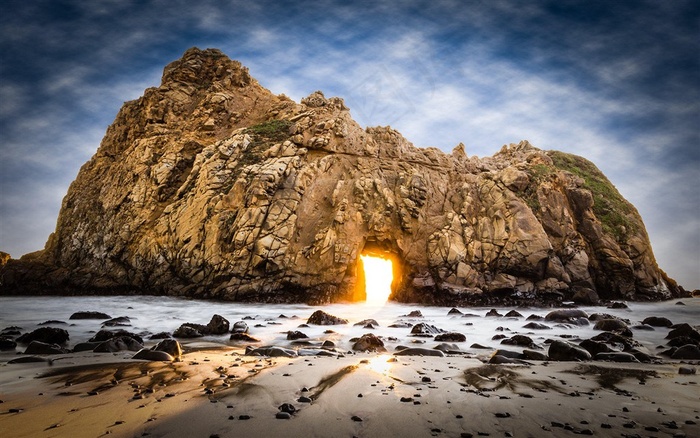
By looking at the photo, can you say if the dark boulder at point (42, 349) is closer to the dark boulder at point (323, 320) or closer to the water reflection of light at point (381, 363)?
the water reflection of light at point (381, 363)

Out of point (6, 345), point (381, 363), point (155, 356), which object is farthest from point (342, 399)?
point (6, 345)

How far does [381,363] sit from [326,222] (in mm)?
16969

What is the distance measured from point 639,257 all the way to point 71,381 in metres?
32.3

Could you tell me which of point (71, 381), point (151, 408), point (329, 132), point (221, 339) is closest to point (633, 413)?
point (151, 408)

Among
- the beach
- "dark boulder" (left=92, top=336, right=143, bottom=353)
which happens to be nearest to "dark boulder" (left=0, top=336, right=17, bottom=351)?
the beach

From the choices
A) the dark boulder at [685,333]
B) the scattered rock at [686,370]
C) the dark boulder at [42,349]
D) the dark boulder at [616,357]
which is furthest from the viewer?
the dark boulder at [685,333]

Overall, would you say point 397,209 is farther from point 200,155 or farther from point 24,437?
point 24,437

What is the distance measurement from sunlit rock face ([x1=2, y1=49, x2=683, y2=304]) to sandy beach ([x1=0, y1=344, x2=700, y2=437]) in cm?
1556

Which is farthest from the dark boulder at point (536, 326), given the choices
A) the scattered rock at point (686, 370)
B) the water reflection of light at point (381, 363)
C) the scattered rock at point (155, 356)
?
the scattered rock at point (155, 356)

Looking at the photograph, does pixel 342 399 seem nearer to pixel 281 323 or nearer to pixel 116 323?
pixel 281 323

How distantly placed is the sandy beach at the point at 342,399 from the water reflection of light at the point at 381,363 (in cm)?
6

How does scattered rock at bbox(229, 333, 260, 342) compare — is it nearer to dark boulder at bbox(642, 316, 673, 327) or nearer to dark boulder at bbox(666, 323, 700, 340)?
dark boulder at bbox(666, 323, 700, 340)

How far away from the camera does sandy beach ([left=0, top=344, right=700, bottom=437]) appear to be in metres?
3.41

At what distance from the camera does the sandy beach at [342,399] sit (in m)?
3.41
